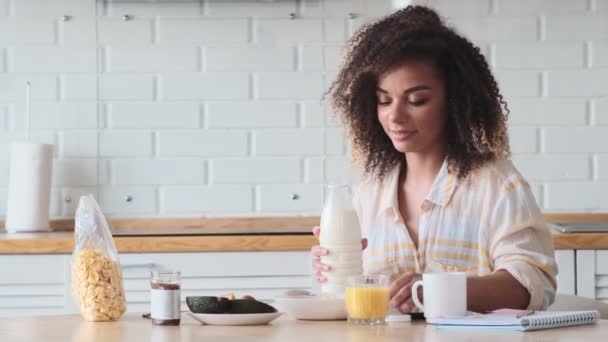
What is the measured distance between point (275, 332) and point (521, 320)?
426 millimetres

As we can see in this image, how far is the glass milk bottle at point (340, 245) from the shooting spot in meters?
2.31

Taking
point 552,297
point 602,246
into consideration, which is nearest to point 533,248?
point 552,297

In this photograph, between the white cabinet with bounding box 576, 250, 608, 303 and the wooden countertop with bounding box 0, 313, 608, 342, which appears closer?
the wooden countertop with bounding box 0, 313, 608, 342

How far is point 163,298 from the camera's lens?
2.15 metres

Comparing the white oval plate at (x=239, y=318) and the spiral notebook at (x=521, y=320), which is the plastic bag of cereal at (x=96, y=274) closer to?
the white oval plate at (x=239, y=318)

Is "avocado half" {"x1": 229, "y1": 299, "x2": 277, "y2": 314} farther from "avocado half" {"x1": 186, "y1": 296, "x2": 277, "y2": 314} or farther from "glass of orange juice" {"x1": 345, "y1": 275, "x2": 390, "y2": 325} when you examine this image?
"glass of orange juice" {"x1": 345, "y1": 275, "x2": 390, "y2": 325}

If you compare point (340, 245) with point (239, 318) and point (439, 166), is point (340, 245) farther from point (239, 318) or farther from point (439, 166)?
point (439, 166)

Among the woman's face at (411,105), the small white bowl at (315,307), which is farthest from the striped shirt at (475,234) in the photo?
the small white bowl at (315,307)

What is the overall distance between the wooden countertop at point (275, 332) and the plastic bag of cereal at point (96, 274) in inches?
1.3

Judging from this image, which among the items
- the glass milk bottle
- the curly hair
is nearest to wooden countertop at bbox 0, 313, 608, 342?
the glass milk bottle

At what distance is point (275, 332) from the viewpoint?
6.66ft

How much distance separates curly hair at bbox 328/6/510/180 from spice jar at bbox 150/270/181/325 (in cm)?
74

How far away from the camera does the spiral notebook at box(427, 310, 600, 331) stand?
1999 millimetres

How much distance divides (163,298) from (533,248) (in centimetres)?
82
